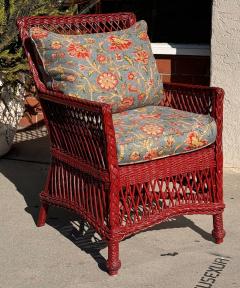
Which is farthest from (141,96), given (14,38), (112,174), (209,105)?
(14,38)

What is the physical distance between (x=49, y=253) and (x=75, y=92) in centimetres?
74

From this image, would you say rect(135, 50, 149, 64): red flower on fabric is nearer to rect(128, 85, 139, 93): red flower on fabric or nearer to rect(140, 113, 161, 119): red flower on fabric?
rect(128, 85, 139, 93): red flower on fabric

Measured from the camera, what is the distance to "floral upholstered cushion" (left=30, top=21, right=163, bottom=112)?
3020 millimetres

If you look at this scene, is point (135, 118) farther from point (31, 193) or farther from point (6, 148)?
point (6, 148)

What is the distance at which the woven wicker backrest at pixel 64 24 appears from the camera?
3170 millimetres

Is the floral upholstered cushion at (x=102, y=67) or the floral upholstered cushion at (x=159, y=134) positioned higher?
the floral upholstered cushion at (x=102, y=67)

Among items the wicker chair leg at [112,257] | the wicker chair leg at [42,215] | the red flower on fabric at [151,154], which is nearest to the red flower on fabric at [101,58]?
the red flower on fabric at [151,154]

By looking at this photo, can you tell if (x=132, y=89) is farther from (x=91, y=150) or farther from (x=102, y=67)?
(x=91, y=150)

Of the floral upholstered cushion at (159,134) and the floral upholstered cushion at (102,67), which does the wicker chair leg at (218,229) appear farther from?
the floral upholstered cushion at (102,67)

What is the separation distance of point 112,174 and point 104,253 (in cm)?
48

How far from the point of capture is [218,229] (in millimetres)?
3062

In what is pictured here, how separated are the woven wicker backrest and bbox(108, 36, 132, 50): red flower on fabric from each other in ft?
1.07

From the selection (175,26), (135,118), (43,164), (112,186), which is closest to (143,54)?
(135,118)

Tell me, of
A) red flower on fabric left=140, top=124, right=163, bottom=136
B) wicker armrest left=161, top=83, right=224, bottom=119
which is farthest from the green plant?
red flower on fabric left=140, top=124, right=163, bottom=136
